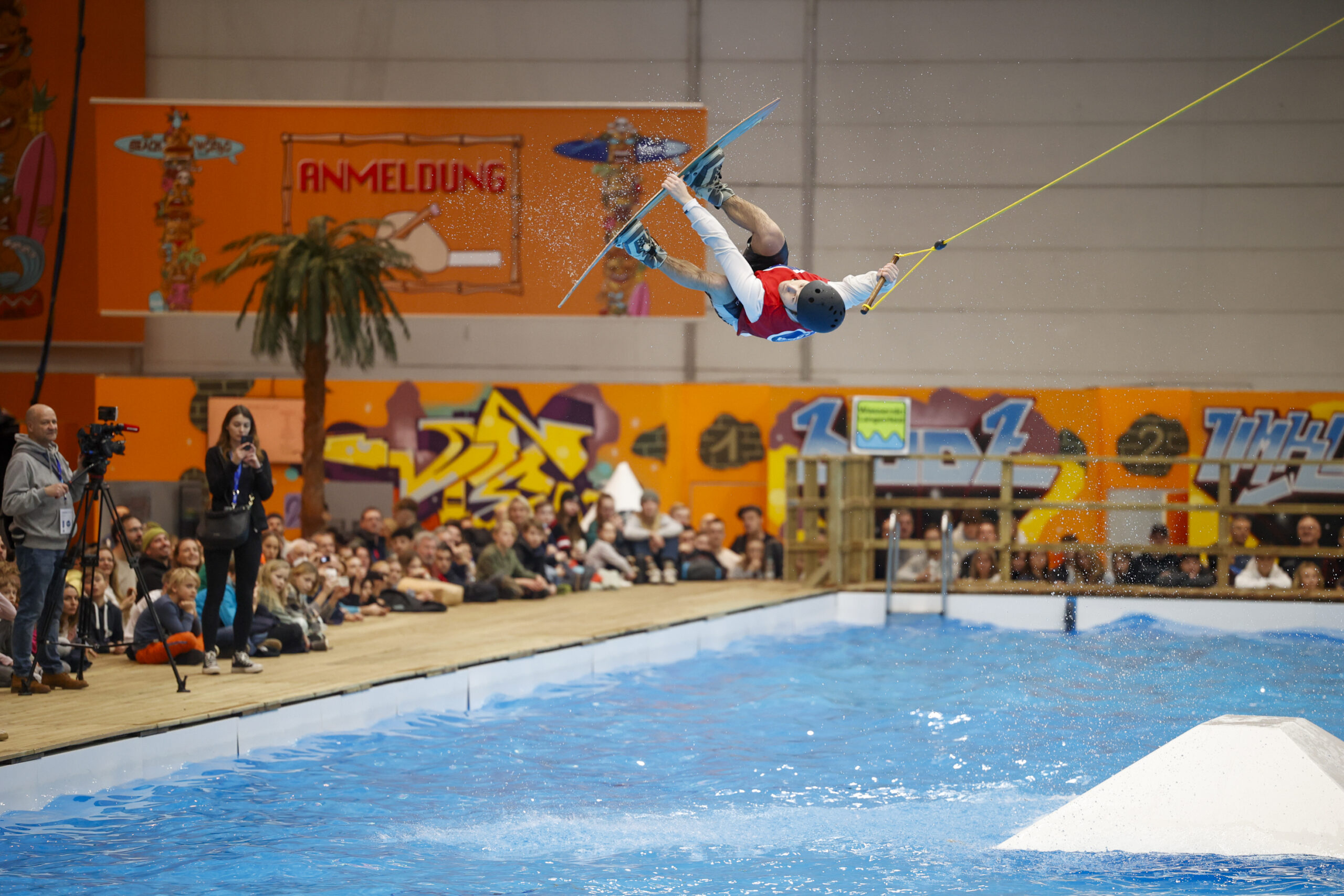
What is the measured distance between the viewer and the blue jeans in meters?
6.49

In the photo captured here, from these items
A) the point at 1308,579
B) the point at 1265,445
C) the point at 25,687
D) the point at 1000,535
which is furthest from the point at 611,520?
the point at 1265,445

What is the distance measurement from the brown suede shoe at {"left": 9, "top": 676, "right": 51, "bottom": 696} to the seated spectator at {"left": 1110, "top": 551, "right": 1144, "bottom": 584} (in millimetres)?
10053

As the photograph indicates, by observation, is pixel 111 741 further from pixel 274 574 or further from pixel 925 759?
pixel 925 759

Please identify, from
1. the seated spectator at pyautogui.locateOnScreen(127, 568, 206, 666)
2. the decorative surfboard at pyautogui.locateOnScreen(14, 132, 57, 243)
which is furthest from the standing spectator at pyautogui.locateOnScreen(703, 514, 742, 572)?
the decorative surfboard at pyautogui.locateOnScreen(14, 132, 57, 243)

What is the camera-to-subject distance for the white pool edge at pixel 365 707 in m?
5.52

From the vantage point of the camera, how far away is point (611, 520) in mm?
13680

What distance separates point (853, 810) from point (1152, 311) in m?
11.8

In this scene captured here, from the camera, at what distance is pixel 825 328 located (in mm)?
5477

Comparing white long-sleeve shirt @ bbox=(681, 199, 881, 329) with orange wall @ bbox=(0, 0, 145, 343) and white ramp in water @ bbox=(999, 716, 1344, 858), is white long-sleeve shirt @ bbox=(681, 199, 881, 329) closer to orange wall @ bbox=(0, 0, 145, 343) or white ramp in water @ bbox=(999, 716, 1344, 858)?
white ramp in water @ bbox=(999, 716, 1344, 858)

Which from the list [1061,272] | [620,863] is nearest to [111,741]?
[620,863]

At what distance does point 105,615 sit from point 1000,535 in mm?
8232

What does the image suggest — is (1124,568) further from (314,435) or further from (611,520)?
(314,435)

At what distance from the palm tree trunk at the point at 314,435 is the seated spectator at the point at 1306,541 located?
32.8 ft

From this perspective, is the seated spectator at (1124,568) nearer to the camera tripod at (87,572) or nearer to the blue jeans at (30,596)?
the camera tripod at (87,572)
